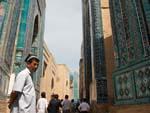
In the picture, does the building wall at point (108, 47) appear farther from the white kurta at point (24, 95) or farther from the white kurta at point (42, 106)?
the white kurta at point (24, 95)

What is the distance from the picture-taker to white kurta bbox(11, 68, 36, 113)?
1.86m

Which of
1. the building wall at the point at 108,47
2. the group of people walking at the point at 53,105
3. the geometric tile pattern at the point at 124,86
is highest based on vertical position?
the building wall at the point at 108,47

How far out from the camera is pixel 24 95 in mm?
1913

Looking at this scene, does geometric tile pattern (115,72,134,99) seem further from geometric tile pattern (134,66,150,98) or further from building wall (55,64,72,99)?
building wall (55,64,72,99)

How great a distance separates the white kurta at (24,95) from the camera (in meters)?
1.86

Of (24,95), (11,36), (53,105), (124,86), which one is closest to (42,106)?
(53,105)

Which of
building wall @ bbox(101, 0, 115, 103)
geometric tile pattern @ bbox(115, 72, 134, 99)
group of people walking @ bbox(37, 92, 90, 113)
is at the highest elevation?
building wall @ bbox(101, 0, 115, 103)

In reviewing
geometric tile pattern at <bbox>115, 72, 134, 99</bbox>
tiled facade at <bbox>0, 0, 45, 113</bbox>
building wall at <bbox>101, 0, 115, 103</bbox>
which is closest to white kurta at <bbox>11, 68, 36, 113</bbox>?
geometric tile pattern at <bbox>115, 72, 134, 99</bbox>

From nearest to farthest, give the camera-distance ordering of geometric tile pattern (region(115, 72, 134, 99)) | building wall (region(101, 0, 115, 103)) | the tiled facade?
geometric tile pattern (region(115, 72, 134, 99)) → the tiled facade → building wall (region(101, 0, 115, 103))

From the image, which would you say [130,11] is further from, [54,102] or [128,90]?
[54,102]

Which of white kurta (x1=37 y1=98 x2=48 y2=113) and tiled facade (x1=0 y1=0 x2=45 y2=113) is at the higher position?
tiled facade (x1=0 y1=0 x2=45 y2=113)

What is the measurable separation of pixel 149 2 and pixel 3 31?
4766mm

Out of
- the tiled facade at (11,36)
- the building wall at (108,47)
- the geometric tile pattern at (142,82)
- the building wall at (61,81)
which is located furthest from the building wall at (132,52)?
the building wall at (61,81)

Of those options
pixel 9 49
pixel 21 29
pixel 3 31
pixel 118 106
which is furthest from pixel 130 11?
pixel 21 29
